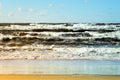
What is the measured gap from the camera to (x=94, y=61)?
4.30 meters

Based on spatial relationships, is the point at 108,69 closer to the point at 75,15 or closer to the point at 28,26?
the point at 75,15

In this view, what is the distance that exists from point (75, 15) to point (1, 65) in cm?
97

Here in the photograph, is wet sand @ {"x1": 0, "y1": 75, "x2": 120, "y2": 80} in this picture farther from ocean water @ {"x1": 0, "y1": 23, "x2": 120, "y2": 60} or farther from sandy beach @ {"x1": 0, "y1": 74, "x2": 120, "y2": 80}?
ocean water @ {"x1": 0, "y1": 23, "x2": 120, "y2": 60}

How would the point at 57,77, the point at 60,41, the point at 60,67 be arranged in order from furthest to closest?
the point at 60,41
the point at 60,67
the point at 57,77

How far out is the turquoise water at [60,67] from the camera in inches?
154

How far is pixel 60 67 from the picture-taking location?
408cm

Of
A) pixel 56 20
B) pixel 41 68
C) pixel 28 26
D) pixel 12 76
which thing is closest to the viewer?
pixel 12 76

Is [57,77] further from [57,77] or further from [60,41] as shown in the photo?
[60,41]

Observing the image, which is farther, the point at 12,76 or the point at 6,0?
the point at 6,0

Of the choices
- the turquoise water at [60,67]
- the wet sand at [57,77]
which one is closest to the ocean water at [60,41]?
the turquoise water at [60,67]

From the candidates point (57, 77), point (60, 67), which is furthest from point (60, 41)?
point (57, 77)

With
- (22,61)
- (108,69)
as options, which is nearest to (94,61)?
(108,69)

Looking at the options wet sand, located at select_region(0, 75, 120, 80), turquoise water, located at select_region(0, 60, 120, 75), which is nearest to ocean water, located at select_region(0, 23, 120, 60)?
turquoise water, located at select_region(0, 60, 120, 75)

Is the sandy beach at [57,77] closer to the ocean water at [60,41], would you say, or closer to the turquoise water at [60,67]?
the turquoise water at [60,67]
